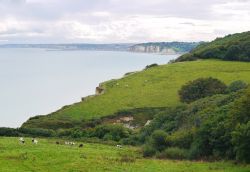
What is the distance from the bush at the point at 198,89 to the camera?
286 feet

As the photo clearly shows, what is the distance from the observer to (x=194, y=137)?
45531 millimetres

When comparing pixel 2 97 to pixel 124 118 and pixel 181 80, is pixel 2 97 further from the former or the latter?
pixel 124 118

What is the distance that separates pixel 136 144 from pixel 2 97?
4115 inches

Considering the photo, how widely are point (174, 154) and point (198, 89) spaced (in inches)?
1757

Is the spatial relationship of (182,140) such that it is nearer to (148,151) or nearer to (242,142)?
(148,151)

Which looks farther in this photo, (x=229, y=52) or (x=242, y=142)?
(x=229, y=52)

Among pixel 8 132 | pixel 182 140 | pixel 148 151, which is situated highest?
pixel 182 140

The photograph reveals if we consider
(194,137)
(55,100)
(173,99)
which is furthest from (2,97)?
(194,137)

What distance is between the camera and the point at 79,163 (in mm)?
36656

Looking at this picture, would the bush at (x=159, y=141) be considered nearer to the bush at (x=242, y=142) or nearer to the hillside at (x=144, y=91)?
the bush at (x=242, y=142)

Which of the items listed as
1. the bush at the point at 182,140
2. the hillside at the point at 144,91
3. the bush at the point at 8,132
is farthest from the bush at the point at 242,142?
the hillside at the point at 144,91

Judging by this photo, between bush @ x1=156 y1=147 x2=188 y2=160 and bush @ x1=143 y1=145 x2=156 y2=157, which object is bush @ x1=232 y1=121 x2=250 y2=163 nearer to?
bush @ x1=156 y1=147 x2=188 y2=160

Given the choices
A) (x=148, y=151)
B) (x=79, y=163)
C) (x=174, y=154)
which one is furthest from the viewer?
(x=148, y=151)

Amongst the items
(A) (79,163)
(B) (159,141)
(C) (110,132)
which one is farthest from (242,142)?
(C) (110,132)
